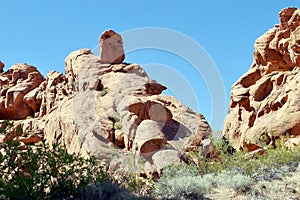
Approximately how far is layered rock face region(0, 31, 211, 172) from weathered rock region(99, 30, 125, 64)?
0.25 ft

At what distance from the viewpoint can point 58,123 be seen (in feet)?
63.8

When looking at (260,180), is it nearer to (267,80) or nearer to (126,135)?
(126,135)

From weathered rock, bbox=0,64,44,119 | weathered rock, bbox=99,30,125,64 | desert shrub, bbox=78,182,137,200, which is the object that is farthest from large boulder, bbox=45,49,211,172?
weathered rock, bbox=0,64,44,119

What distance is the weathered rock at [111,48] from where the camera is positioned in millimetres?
22922

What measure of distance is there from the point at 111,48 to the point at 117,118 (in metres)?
8.46

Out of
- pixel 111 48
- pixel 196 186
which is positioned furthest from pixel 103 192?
pixel 111 48

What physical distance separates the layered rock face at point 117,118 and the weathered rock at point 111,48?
0.25 ft

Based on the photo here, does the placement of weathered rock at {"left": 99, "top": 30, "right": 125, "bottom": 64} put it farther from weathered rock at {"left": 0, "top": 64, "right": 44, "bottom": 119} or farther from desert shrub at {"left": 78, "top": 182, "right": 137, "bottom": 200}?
desert shrub at {"left": 78, "top": 182, "right": 137, "bottom": 200}

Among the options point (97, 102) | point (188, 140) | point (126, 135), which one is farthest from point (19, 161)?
point (97, 102)

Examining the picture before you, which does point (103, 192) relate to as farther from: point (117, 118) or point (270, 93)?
point (270, 93)

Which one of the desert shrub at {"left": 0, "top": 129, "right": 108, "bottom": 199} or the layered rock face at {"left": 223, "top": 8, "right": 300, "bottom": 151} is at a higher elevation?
the layered rock face at {"left": 223, "top": 8, "right": 300, "bottom": 151}

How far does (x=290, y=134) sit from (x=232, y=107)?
25.5ft

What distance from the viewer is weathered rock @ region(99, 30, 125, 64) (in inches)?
902

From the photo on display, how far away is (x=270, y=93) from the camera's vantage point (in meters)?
21.4
